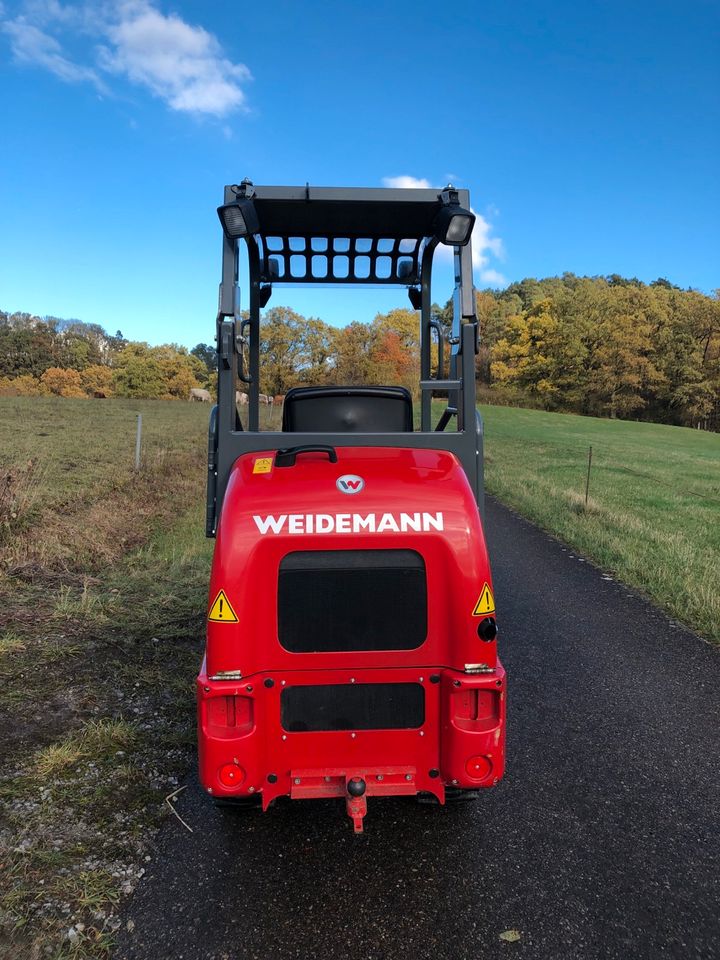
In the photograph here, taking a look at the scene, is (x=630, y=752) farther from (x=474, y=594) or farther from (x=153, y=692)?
(x=153, y=692)

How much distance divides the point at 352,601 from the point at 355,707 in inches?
16.4

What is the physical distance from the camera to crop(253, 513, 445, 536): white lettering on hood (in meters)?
2.44

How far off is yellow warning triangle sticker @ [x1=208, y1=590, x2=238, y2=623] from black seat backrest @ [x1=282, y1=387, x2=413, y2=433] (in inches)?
55.1

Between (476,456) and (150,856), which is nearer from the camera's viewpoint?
(150,856)

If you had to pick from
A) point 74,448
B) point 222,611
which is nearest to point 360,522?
point 222,611

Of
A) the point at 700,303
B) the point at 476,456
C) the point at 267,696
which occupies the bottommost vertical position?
the point at 267,696

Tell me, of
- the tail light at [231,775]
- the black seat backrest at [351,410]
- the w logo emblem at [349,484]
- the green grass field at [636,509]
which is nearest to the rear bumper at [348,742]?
the tail light at [231,775]

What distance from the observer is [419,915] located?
2268mm

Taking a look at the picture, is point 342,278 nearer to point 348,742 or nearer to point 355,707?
point 355,707

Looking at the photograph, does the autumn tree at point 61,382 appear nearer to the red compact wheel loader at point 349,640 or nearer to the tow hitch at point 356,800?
the red compact wheel loader at point 349,640

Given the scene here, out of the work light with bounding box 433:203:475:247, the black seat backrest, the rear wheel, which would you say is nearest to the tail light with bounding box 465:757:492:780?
the rear wheel

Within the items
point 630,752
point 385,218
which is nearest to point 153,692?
point 630,752

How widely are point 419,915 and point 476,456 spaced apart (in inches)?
71.9

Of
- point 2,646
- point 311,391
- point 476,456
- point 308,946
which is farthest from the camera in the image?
point 2,646
